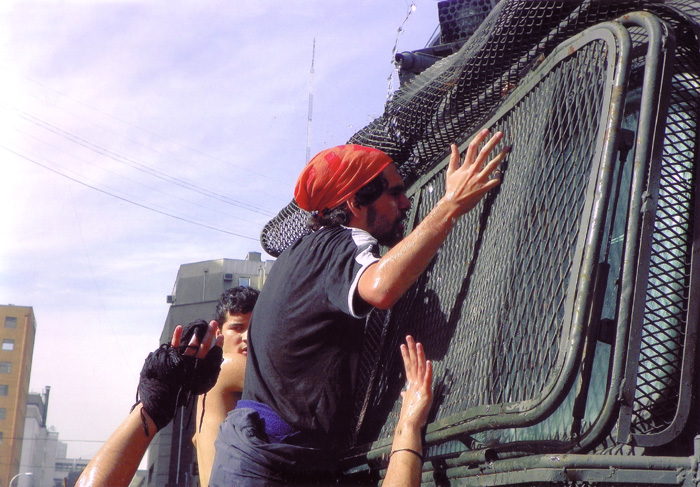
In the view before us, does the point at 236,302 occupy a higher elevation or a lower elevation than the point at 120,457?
higher

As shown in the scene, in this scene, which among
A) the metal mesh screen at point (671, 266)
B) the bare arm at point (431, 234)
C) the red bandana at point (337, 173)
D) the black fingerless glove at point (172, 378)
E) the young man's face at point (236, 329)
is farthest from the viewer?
the young man's face at point (236, 329)

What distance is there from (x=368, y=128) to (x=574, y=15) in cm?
141

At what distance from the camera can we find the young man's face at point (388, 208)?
124 inches

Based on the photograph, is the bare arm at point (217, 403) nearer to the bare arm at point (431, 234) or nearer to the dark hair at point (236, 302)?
the dark hair at point (236, 302)

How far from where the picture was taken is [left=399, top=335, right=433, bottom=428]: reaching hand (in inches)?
97.4

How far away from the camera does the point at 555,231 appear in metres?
2.21

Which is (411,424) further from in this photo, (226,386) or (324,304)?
(226,386)

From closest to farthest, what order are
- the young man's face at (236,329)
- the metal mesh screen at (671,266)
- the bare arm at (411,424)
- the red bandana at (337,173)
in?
the metal mesh screen at (671,266) < the bare arm at (411,424) < the red bandana at (337,173) < the young man's face at (236,329)

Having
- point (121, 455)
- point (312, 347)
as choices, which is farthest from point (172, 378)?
point (312, 347)

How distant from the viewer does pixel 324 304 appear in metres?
2.82

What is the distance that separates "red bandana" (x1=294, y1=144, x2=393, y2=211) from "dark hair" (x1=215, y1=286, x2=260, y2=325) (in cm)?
153

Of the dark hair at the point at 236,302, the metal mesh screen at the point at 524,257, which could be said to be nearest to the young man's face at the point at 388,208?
the metal mesh screen at the point at 524,257

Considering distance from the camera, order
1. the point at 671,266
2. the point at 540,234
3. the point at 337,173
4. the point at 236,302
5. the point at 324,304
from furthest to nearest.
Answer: the point at 236,302
the point at 337,173
the point at 324,304
the point at 540,234
the point at 671,266

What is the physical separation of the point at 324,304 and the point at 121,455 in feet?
2.78
